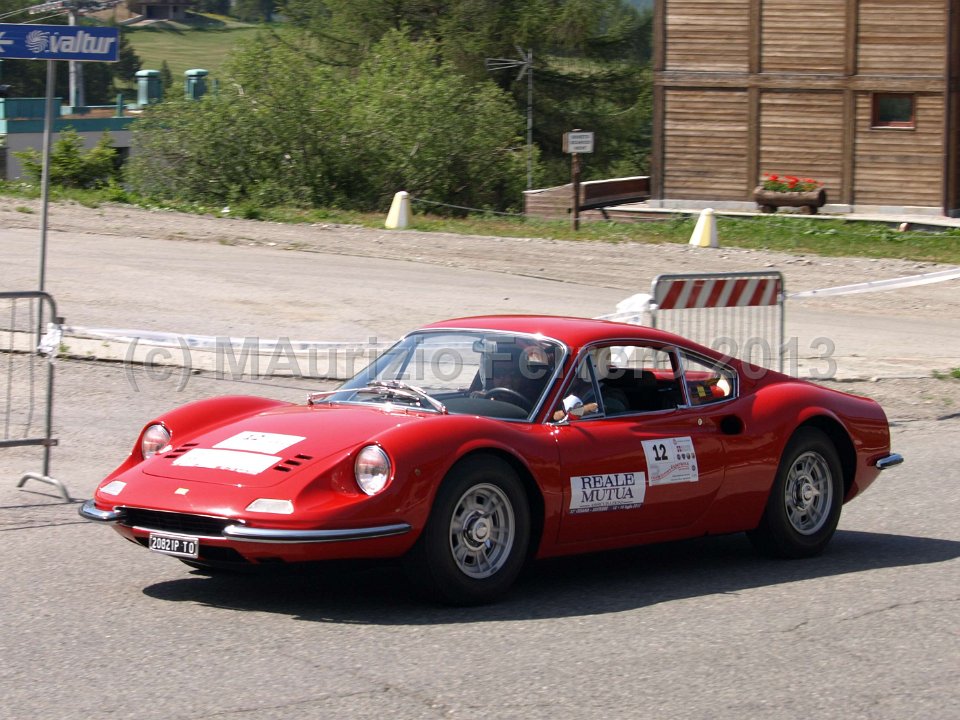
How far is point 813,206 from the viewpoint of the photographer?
32531 millimetres

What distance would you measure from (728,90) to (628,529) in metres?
28.9

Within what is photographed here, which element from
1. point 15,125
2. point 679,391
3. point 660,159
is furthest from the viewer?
point 15,125

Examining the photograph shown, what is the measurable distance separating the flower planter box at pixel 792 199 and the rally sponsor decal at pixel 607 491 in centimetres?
2723

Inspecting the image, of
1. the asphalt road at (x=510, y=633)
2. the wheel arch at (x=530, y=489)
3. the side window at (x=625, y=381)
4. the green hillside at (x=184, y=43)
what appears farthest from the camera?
the green hillside at (x=184, y=43)

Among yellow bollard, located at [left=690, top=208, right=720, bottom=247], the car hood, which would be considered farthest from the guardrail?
the car hood

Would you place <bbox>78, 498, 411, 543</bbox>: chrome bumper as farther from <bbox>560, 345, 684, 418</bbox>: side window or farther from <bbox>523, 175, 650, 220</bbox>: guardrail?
<bbox>523, 175, 650, 220</bbox>: guardrail

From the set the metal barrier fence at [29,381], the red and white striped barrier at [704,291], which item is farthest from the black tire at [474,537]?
the red and white striped barrier at [704,291]

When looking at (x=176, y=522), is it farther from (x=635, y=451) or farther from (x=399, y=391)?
(x=635, y=451)

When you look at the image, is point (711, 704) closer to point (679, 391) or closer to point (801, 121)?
point (679, 391)

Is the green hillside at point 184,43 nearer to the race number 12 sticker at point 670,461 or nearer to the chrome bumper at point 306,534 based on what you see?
the race number 12 sticker at point 670,461

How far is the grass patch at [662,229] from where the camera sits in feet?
87.2

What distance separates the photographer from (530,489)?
247 inches

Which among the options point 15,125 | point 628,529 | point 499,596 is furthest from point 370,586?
point 15,125

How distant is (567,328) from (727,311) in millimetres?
6367
